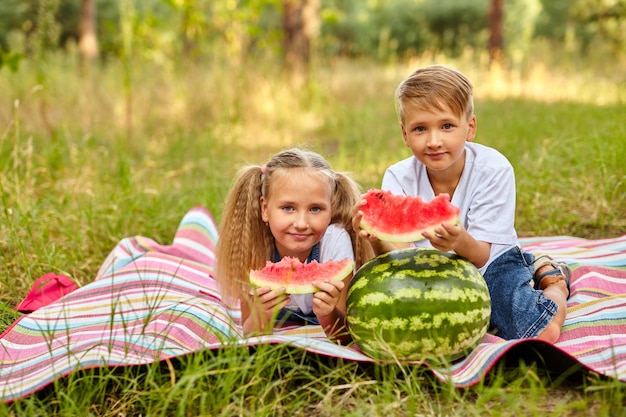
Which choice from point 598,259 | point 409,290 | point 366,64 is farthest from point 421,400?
point 366,64

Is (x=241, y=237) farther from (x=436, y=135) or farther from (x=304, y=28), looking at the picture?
(x=304, y=28)

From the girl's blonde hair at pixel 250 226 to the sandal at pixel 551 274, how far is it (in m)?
1.02

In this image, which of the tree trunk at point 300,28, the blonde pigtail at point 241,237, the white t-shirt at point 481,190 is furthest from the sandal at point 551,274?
the tree trunk at point 300,28

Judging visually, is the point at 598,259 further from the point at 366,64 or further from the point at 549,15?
the point at 549,15

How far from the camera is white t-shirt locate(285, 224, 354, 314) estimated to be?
3.33 m

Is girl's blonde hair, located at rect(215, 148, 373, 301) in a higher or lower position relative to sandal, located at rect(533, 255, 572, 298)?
higher

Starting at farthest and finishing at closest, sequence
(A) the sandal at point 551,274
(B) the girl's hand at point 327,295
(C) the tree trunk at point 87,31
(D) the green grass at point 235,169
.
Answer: (C) the tree trunk at point 87,31 → (A) the sandal at point 551,274 → (B) the girl's hand at point 327,295 → (D) the green grass at point 235,169

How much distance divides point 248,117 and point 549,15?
18.4 m

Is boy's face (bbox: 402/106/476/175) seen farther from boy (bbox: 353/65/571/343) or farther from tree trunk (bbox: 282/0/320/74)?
tree trunk (bbox: 282/0/320/74)

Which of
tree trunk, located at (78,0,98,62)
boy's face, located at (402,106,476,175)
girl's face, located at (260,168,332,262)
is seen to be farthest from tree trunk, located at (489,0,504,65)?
girl's face, located at (260,168,332,262)

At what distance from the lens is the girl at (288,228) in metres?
3.09

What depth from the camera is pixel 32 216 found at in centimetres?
440

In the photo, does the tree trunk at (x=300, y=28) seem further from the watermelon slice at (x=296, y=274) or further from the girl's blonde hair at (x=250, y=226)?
the watermelon slice at (x=296, y=274)

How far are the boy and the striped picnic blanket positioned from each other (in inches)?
7.3
